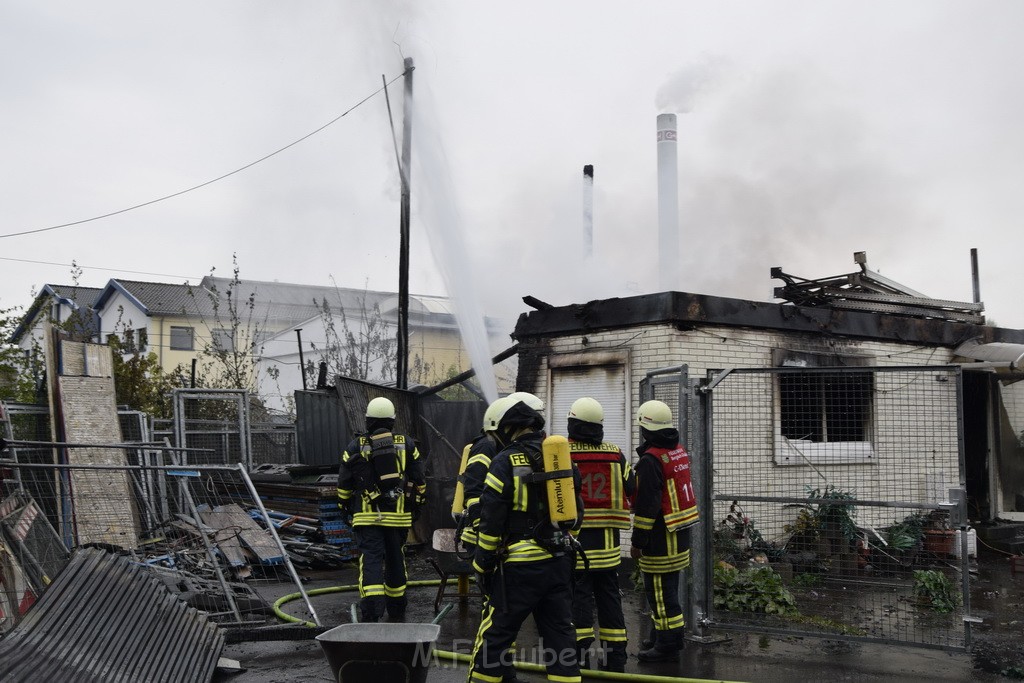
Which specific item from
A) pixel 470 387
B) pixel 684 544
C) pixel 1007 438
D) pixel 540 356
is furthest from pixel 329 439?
pixel 1007 438

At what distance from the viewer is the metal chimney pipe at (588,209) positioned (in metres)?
21.3

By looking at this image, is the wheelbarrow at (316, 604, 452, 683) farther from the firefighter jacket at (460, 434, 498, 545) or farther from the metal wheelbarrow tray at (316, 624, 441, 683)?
the firefighter jacket at (460, 434, 498, 545)

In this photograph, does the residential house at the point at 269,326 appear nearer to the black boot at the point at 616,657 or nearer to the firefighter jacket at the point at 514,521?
the black boot at the point at 616,657

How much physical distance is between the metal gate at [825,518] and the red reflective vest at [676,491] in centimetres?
49

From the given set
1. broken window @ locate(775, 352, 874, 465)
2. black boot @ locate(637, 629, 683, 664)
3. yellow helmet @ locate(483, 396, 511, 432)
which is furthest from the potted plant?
yellow helmet @ locate(483, 396, 511, 432)

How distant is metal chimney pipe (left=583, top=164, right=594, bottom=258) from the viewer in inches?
837

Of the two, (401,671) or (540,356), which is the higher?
(540,356)

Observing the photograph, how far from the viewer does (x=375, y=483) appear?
734 cm

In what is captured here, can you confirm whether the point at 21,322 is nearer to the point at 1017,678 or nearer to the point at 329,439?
the point at 329,439

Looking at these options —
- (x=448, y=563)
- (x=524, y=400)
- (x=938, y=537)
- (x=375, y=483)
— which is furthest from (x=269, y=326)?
(x=524, y=400)

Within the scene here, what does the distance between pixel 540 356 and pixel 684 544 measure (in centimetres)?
460

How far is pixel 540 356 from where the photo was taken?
35.1 feet

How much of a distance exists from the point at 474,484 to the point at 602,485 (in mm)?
1079

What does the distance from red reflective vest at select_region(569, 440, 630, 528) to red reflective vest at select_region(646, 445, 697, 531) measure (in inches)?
12.5
